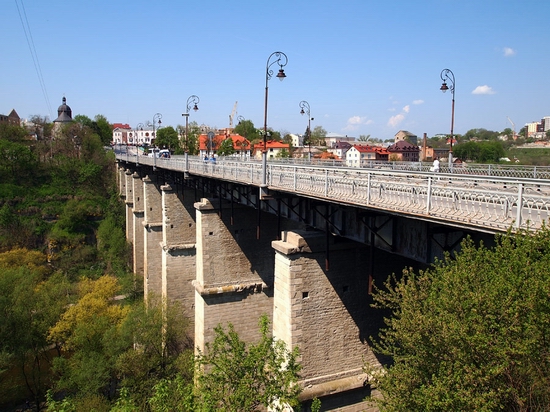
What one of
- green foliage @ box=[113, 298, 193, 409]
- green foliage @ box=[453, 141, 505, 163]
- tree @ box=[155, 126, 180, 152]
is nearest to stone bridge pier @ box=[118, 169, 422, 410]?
green foliage @ box=[113, 298, 193, 409]

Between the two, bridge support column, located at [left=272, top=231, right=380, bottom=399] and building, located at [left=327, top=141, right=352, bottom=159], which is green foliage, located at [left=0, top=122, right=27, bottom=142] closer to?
building, located at [left=327, top=141, right=352, bottom=159]

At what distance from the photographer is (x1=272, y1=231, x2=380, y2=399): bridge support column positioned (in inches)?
487

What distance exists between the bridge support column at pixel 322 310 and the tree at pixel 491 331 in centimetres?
512

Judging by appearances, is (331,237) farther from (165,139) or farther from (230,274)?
(165,139)

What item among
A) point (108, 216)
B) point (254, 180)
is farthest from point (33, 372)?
point (108, 216)

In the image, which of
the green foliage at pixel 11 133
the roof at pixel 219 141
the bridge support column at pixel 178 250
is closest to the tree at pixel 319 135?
the roof at pixel 219 141

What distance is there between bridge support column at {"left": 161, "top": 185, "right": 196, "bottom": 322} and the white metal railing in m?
15.4

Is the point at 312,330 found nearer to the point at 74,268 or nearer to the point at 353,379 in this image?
the point at 353,379

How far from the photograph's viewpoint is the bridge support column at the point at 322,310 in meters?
12.4

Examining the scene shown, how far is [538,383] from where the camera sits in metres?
5.93

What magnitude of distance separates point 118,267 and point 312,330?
3635 cm

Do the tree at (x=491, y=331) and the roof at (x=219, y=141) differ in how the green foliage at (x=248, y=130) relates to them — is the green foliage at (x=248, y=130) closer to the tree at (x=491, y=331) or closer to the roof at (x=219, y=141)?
the roof at (x=219, y=141)

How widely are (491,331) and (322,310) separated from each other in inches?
262

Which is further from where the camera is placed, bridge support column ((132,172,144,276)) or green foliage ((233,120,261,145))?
green foliage ((233,120,261,145))
